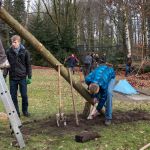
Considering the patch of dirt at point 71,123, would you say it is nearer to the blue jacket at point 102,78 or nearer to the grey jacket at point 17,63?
the blue jacket at point 102,78

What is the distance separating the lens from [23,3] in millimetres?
60531

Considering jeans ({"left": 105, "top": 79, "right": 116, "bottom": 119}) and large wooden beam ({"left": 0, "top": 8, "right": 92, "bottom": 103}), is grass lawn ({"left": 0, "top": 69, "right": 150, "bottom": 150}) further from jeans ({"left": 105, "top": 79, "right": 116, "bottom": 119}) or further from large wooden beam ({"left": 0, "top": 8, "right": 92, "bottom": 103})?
large wooden beam ({"left": 0, "top": 8, "right": 92, "bottom": 103})

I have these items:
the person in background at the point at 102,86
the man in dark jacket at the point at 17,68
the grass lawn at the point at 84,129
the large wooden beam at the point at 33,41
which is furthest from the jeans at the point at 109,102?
the man in dark jacket at the point at 17,68

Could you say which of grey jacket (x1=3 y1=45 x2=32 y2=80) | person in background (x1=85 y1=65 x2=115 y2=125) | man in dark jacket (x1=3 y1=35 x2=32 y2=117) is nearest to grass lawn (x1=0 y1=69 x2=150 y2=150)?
person in background (x1=85 y1=65 x2=115 y2=125)

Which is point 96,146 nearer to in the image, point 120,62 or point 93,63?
point 93,63

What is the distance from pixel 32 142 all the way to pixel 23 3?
53761 millimetres

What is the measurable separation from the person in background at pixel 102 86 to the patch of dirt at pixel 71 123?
1.38 ft

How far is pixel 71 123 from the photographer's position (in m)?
9.89

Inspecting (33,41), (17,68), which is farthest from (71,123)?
(17,68)

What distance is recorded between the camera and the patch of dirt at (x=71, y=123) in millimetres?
9141

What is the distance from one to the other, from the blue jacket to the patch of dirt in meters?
0.60

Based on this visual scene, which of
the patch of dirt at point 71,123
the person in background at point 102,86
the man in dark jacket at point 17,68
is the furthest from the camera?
the man in dark jacket at point 17,68

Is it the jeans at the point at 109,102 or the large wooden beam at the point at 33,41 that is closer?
the large wooden beam at the point at 33,41

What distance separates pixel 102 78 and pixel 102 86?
0.17 m
